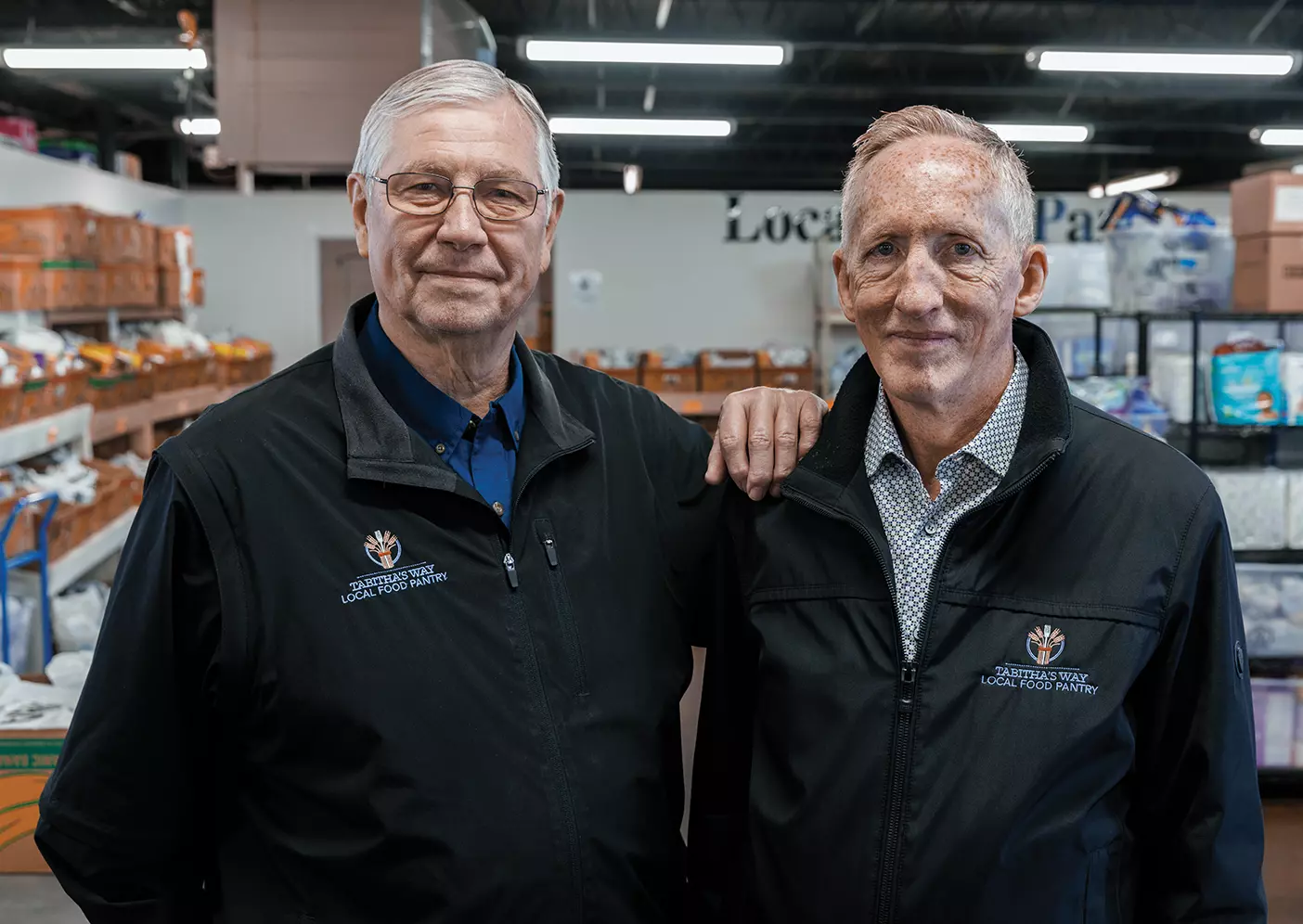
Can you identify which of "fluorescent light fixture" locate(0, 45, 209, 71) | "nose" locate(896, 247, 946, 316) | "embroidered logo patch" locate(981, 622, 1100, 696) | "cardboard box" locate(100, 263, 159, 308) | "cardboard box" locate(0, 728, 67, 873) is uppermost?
"fluorescent light fixture" locate(0, 45, 209, 71)

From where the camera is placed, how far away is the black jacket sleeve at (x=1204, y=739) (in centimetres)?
142

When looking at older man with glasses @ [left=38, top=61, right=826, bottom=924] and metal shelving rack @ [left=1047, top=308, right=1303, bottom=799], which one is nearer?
older man with glasses @ [left=38, top=61, right=826, bottom=924]

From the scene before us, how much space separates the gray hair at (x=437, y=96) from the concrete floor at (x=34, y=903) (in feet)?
4.88

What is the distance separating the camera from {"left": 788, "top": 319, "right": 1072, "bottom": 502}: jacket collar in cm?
143

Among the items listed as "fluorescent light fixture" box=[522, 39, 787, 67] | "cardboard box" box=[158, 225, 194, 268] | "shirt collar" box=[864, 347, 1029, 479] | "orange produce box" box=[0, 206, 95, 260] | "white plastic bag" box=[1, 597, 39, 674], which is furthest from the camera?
"fluorescent light fixture" box=[522, 39, 787, 67]

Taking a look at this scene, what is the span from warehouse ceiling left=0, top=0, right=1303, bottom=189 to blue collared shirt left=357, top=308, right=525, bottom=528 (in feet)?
22.8

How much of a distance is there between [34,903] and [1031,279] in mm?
2073

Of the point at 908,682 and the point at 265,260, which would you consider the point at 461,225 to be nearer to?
the point at 908,682

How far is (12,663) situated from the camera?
3746 millimetres

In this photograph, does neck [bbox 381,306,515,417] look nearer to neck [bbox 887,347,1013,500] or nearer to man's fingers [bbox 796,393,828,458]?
man's fingers [bbox 796,393,828,458]

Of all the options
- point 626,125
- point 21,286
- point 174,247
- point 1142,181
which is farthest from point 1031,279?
point 1142,181

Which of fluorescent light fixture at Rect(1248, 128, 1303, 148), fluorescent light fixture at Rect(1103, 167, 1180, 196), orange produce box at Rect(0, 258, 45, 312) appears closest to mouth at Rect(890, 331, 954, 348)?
orange produce box at Rect(0, 258, 45, 312)

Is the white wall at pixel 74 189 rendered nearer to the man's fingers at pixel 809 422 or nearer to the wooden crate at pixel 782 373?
the wooden crate at pixel 782 373

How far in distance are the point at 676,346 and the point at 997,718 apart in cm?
741
